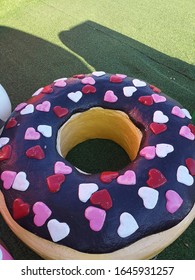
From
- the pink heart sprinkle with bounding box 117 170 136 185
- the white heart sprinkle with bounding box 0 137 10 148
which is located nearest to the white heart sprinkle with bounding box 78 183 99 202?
the pink heart sprinkle with bounding box 117 170 136 185

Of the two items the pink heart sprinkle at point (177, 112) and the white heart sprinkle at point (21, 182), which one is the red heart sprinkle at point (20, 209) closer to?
the white heart sprinkle at point (21, 182)

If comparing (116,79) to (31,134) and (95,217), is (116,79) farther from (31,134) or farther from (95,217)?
(95,217)

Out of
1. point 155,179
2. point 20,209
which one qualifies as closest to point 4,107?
point 20,209

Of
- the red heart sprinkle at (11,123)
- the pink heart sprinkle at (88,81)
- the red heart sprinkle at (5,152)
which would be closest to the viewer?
the red heart sprinkle at (5,152)

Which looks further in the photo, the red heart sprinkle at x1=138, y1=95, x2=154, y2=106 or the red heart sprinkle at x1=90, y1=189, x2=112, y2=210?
the red heart sprinkle at x1=138, y1=95, x2=154, y2=106

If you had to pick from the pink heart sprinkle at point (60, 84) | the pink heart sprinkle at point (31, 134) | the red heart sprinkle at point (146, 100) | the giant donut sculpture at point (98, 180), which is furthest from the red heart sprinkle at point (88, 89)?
the pink heart sprinkle at point (31, 134)

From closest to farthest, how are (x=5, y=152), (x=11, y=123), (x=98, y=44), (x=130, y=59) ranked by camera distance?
(x=5, y=152) < (x=11, y=123) < (x=130, y=59) < (x=98, y=44)

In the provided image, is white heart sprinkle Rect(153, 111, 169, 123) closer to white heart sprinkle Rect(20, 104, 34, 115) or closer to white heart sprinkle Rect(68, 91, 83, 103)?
white heart sprinkle Rect(68, 91, 83, 103)
